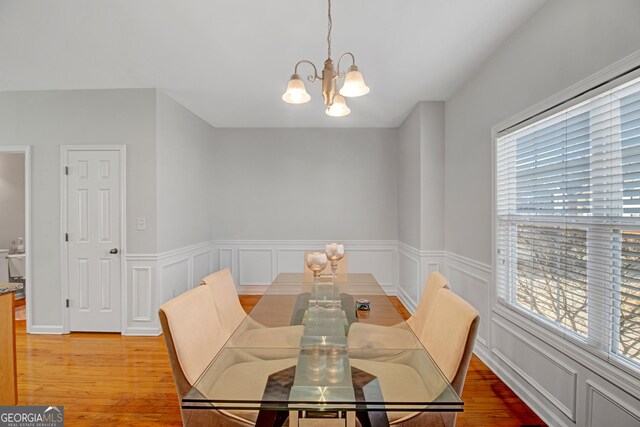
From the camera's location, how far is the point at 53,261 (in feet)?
11.4

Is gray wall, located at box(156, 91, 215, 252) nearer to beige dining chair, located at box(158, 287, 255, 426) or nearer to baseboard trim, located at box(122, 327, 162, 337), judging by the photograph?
baseboard trim, located at box(122, 327, 162, 337)

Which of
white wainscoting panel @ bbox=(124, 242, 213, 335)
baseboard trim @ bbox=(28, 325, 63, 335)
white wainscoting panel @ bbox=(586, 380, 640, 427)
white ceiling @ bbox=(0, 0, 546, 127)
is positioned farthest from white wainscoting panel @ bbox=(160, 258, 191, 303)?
white wainscoting panel @ bbox=(586, 380, 640, 427)

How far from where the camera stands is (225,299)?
2059mm

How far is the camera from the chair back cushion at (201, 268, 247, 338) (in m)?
1.92

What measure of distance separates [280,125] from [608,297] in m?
4.35

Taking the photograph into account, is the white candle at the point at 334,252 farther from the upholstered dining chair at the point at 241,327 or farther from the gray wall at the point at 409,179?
the gray wall at the point at 409,179

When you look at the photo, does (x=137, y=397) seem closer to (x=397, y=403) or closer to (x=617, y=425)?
(x=397, y=403)

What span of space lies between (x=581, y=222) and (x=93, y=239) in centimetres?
441

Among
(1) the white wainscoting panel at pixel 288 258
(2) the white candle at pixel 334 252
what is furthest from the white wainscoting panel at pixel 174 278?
(2) the white candle at pixel 334 252

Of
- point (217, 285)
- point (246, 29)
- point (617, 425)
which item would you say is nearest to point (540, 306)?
point (617, 425)

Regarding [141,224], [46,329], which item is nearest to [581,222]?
[141,224]

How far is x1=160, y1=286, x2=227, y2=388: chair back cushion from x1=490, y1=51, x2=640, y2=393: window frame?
1959 millimetres

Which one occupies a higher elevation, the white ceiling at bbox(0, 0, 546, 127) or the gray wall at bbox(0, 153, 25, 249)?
the white ceiling at bbox(0, 0, 546, 127)

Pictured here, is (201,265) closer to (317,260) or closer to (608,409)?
(317,260)
